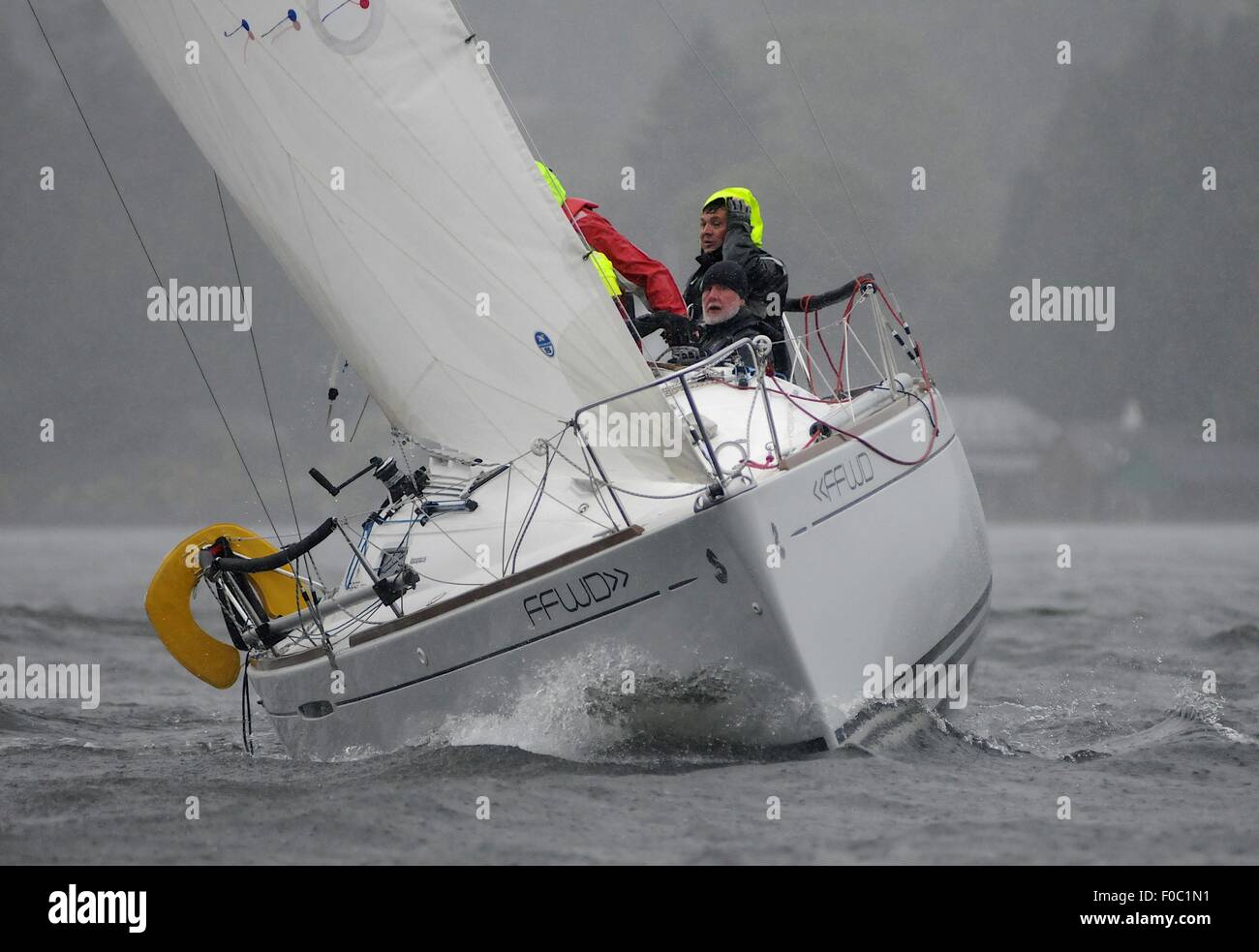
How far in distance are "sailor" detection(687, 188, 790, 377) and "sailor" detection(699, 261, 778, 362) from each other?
101mm

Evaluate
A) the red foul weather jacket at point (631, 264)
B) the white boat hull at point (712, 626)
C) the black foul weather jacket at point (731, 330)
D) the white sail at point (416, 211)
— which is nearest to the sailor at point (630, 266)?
the red foul weather jacket at point (631, 264)

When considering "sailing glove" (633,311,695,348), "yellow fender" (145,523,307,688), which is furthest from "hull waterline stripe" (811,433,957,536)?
"yellow fender" (145,523,307,688)

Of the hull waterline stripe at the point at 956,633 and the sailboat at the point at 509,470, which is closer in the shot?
the sailboat at the point at 509,470

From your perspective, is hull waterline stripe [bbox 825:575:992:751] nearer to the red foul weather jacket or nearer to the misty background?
the red foul weather jacket

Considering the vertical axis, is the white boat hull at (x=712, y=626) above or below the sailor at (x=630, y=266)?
below

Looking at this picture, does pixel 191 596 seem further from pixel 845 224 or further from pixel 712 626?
pixel 845 224

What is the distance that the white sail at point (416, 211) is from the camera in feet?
17.3

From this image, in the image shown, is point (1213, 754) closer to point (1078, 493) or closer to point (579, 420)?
point (579, 420)

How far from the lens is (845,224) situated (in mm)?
41156

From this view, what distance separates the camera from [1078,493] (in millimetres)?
35250

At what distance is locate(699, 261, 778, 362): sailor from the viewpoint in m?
6.38

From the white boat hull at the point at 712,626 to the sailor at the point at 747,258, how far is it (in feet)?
3.99

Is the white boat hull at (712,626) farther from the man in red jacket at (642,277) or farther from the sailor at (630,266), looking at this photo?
the sailor at (630,266)
